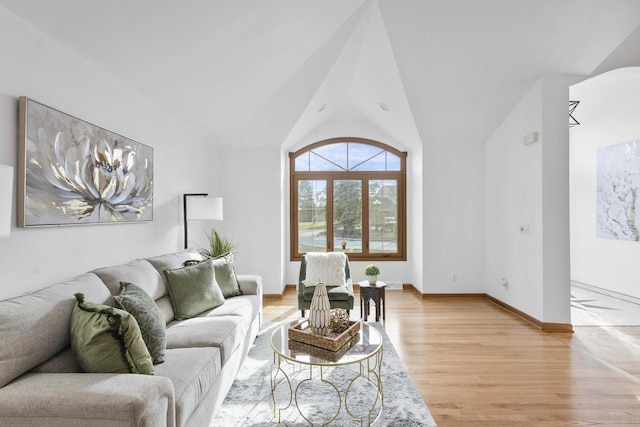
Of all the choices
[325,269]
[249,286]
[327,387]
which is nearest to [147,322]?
[327,387]

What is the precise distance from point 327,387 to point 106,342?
1.59 m

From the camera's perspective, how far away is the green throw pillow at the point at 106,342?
1542 mm

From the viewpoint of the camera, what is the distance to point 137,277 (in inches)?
93.5

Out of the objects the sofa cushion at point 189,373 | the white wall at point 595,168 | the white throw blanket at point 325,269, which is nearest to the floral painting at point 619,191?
the white wall at point 595,168

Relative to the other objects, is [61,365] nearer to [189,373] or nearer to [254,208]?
[189,373]

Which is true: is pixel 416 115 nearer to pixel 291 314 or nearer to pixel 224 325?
pixel 291 314

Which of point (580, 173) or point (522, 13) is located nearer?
point (522, 13)

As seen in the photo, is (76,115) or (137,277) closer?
(76,115)

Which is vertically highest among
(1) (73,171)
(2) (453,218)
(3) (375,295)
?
(1) (73,171)

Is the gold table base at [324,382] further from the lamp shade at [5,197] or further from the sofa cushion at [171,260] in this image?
the lamp shade at [5,197]

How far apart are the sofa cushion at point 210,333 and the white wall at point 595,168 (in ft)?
17.7

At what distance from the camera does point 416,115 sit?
450 centimetres

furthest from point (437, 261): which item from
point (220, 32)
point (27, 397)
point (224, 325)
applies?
point (27, 397)

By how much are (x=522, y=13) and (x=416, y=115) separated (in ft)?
5.30
